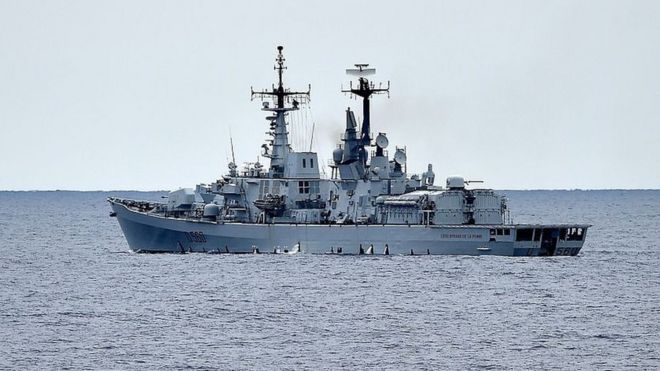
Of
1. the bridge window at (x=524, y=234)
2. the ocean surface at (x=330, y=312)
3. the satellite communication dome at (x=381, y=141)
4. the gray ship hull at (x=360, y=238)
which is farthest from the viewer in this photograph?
the satellite communication dome at (x=381, y=141)

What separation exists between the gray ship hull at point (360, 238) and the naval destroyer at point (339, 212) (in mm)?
58

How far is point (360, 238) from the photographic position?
266ft

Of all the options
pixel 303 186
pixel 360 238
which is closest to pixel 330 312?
pixel 360 238

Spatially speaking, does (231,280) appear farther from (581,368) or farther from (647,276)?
(581,368)

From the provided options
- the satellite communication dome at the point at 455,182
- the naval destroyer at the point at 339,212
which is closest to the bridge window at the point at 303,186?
the naval destroyer at the point at 339,212

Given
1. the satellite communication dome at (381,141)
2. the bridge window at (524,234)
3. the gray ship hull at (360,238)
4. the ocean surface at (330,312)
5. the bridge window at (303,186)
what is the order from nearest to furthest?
the ocean surface at (330,312)
the bridge window at (524,234)
the gray ship hull at (360,238)
the satellite communication dome at (381,141)
the bridge window at (303,186)

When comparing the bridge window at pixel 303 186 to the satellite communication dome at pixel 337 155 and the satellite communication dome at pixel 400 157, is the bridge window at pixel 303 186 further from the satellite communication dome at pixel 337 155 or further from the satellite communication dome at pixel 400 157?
the satellite communication dome at pixel 400 157

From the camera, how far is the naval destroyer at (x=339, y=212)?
79.3 metres

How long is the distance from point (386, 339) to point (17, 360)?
13.5 m

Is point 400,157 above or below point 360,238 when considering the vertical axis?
above

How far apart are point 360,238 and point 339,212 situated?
3.80 metres

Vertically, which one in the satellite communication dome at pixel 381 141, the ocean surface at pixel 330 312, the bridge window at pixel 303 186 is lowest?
the ocean surface at pixel 330 312

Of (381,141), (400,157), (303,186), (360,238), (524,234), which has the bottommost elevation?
(360,238)

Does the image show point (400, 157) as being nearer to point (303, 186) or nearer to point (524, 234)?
point (303, 186)
